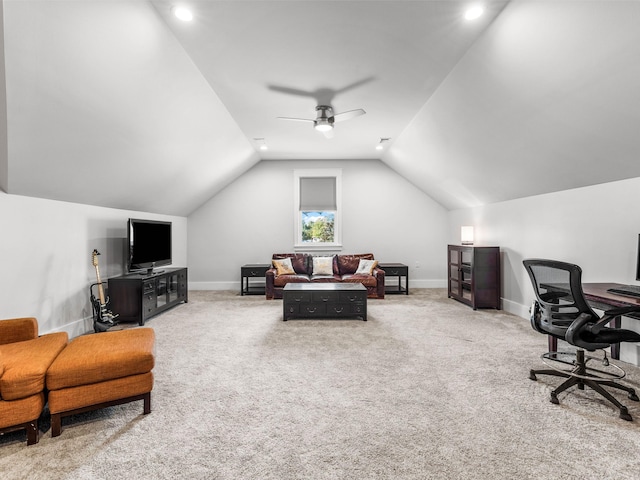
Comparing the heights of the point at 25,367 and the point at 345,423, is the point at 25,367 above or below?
above

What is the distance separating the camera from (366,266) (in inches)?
258

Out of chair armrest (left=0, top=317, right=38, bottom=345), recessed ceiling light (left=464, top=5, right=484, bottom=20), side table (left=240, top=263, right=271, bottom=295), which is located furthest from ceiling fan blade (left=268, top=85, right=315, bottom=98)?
side table (left=240, top=263, right=271, bottom=295)

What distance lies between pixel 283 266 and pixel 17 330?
4384 millimetres

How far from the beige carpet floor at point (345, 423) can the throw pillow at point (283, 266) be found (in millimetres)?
2852

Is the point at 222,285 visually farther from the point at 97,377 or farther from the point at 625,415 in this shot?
the point at 625,415

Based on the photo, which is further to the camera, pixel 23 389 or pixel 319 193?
pixel 319 193

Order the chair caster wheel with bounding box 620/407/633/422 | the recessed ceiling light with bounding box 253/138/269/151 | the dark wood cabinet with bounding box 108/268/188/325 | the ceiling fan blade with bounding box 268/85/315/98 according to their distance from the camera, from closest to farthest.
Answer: the chair caster wheel with bounding box 620/407/633/422 → the ceiling fan blade with bounding box 268/85/315/98 → the dark wood cabinet with bounding box 108/268/188/325 → the recessed ceiling light with bounding box 253/138/269/151

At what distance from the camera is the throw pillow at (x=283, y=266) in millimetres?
6430

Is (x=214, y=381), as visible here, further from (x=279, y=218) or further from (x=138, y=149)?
(x=279, y=218)

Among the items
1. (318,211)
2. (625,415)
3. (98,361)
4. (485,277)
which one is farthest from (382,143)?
(98,361)

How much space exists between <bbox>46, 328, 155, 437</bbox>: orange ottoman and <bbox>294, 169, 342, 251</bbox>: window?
17.5 feet

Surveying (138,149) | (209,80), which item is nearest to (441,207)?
(209,80)

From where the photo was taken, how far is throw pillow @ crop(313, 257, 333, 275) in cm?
661

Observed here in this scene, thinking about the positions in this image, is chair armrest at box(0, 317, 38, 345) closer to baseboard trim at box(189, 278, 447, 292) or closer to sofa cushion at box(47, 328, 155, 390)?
sofa cushion at box(47, 328, 155, 390)
